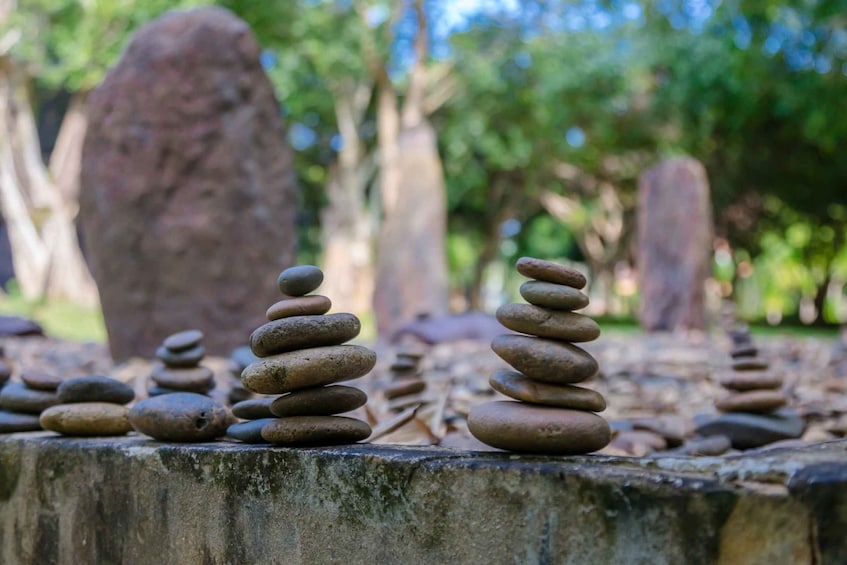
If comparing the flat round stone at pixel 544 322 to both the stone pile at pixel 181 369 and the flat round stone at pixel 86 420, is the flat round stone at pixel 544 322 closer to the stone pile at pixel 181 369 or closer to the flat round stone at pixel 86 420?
the flat round stone at pixel 86 420

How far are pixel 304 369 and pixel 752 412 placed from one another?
6.12 ft

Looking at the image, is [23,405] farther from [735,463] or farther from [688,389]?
[688,389]

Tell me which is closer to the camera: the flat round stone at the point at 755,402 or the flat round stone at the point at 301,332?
the flat round stone at the point at 301,332

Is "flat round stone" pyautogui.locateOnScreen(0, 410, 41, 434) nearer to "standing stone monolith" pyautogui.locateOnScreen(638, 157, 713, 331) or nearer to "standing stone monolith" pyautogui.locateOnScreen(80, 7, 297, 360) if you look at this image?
"standing stone monolith" pyautogui.locateOnScreen(80, 7, 297, 360)

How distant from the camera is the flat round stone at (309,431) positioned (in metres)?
1.88

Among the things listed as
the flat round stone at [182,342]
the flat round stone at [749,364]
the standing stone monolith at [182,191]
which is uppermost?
the standing stone monolith at [182,191]

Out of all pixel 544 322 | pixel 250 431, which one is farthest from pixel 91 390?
pixel 544 322

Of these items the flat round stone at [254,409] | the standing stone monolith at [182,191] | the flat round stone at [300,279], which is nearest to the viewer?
the flat round stone at [300,279]

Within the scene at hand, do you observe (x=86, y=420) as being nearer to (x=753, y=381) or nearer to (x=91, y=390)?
(x=91, y=390)

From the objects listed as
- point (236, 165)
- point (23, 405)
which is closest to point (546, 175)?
point (236, 165)

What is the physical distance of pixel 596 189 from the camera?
74.5 feet

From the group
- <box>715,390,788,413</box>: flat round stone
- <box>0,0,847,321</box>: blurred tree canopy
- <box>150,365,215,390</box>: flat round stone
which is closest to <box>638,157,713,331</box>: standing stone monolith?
<box>0,0,847,321</box>: blurred tree canopy

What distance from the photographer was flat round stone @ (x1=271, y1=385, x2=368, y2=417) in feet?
6.38

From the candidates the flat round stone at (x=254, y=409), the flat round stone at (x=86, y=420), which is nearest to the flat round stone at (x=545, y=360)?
the flat round stone at (x=254, y=409)
